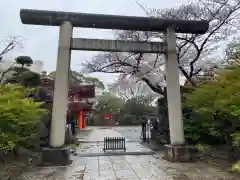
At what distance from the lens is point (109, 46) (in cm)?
950

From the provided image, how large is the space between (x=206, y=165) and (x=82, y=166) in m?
4.75

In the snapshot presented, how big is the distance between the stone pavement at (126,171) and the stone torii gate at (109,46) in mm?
947

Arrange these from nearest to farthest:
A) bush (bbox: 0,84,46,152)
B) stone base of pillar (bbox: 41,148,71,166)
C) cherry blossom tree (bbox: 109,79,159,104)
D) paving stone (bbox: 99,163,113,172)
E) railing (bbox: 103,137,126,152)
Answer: bush (bbox: 0,84,46,152) < paving stone (bbox: 99,163,113,172) < stone base of pillar (bbox: 41,148,71,166) < railing (bbox: 103,137,126,152) < cherry blossom tree (bbox: 109,79,159,104)

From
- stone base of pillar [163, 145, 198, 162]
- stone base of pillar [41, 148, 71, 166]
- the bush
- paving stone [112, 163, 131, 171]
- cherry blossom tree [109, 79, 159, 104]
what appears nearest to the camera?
the bush

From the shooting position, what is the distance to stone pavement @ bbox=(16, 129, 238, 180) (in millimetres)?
6848

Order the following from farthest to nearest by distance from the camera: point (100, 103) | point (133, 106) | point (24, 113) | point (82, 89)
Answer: point (100, 103) < point (133, 106) < point (82, 89) < point (24, 113)

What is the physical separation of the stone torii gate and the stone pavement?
3.11 feet

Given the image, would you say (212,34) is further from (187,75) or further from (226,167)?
(226,167)

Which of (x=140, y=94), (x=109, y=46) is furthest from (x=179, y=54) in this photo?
(x=140, y=94)

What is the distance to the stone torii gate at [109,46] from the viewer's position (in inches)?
345

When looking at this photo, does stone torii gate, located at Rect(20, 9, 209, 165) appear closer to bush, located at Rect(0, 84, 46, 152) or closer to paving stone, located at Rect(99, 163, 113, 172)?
bush, located at Rect(0, 84, 46, 152)

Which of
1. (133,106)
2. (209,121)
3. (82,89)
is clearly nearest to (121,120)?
(133,106)

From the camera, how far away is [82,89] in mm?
22422

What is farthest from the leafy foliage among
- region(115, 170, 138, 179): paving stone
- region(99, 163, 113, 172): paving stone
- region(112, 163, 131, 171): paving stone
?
region(99, 163, 113, 172): paving stone
